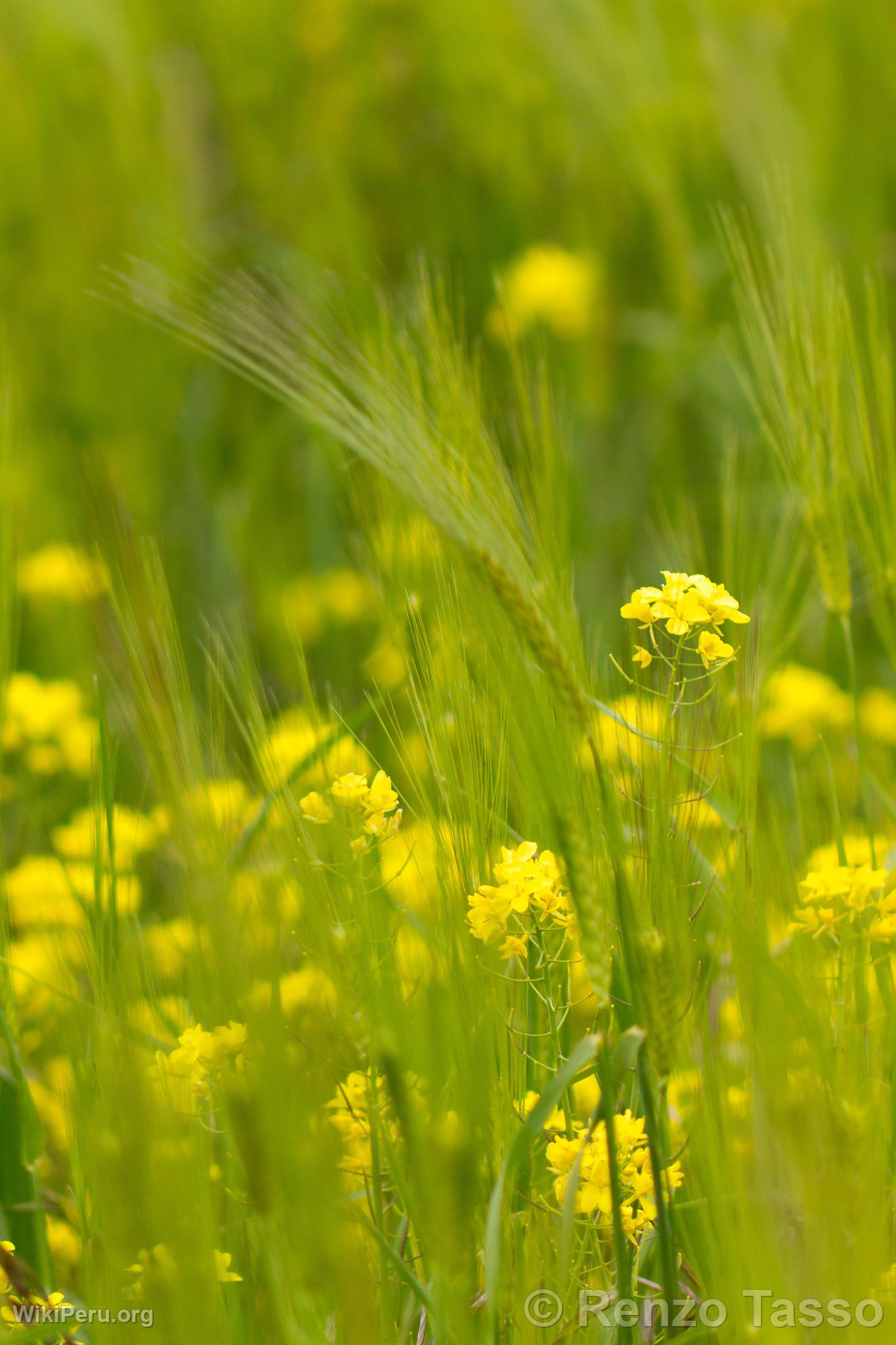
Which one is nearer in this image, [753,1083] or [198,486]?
[753,1083]

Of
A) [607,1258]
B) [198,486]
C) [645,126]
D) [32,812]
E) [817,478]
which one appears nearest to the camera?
[607,1258]

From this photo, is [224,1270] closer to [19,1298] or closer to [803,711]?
[19,1298]

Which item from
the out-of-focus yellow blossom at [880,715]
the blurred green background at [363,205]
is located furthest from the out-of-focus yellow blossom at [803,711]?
the blurred green background at [363,205]

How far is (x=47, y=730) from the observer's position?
1.09 metres

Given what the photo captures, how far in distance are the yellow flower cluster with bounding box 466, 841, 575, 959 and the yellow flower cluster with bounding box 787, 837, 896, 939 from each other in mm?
97

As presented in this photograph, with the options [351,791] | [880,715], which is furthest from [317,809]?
[880,715]

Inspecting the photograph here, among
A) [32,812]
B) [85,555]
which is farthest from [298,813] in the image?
Answer: [32,812]

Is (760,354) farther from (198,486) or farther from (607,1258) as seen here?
(198,486)

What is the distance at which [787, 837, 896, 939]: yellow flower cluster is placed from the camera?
463mm

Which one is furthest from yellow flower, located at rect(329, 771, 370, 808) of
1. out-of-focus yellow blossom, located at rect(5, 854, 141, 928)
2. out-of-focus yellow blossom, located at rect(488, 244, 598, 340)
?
out-of-focus yellow blossom, located at rect(488, 244, 598, 340)

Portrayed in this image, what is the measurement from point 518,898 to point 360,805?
0.08m

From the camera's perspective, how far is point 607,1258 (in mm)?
504

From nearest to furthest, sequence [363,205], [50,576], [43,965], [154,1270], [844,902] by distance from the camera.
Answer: [154,1270] < [844,902] < [43,965] < [50,576] < [363,205]

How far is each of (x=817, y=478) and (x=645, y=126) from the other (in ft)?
3.13
